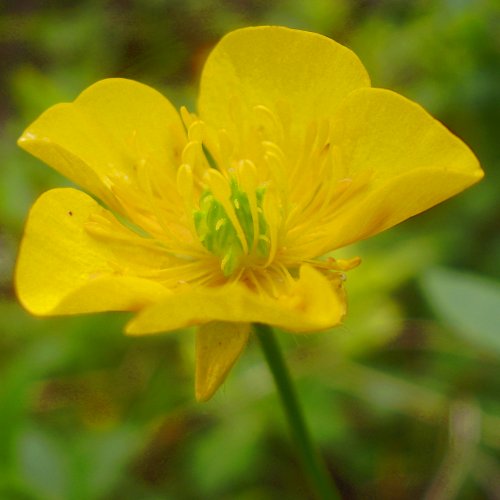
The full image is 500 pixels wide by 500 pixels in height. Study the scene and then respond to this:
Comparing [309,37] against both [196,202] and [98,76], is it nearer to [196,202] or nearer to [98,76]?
[196,202]

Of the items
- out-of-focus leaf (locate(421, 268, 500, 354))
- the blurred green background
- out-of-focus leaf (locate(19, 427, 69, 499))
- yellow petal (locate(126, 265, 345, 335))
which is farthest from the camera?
the blurred green background

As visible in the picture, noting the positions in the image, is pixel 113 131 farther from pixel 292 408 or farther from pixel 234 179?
pixel 292 408

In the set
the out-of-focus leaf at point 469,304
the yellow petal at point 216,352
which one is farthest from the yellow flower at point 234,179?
the out-of-focus leaf at point 469,304

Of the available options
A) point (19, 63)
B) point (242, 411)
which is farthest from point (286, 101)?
point (19, 63)

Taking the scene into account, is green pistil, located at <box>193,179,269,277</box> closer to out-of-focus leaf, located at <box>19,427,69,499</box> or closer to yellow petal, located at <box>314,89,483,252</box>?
yellow petal, located at <box>314,89,483,252</box>

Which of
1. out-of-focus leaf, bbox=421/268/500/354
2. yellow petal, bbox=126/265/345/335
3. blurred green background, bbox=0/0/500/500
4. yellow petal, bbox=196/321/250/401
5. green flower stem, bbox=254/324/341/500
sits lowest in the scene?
blurred green background, bbox=0/0/500/500

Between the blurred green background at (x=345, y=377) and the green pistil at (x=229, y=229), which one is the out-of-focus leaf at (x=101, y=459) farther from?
the green pistil at (x=229, y=229)

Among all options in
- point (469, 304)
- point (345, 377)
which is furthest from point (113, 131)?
point (345, 377)

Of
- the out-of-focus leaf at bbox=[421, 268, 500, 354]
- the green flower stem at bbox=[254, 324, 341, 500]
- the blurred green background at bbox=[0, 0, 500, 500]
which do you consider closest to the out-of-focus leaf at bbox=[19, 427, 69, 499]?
the blurred green background at bbox=[0, 0, 500, 500]

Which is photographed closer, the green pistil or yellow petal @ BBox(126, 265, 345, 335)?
yellow petal @ BBox(126, 265, 345, 335)
